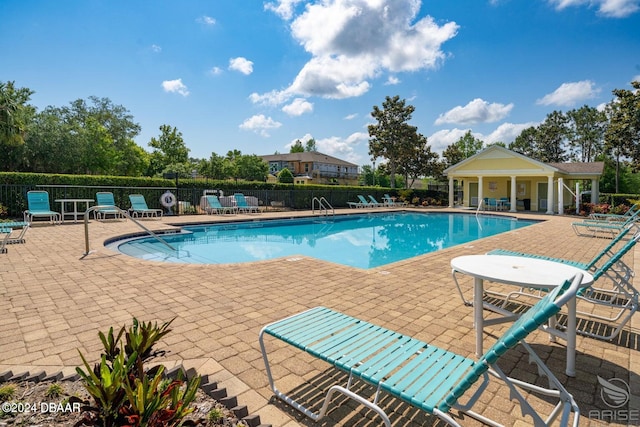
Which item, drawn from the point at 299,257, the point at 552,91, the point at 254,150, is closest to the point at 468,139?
the point at 552,91

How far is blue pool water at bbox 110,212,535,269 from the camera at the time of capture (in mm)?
9023

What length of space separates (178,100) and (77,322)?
2280 cm

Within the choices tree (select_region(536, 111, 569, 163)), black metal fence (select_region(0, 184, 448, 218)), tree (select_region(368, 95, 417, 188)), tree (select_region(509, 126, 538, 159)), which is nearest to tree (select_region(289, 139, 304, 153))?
tree (select_region(509, 126, 538, 159))

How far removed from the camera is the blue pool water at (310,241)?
9023 millimetres

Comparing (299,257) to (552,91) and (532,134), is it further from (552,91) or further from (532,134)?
(532,134)

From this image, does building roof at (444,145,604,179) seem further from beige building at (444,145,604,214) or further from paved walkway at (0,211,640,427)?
paved walkway at (0,211,640,427)

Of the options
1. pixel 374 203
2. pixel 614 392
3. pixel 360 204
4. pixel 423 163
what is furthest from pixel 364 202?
pixel 614 392

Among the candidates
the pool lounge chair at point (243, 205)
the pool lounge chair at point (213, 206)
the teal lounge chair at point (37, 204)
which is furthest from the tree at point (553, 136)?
the teal lounge chair at point (37, 204)

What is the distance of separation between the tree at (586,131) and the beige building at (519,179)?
18768mm

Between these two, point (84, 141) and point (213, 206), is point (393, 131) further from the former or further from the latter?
point (84, 141)

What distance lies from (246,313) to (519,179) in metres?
27.9


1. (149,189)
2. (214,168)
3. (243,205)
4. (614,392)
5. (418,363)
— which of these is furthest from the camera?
(214,168)

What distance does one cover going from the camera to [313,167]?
55.6 m

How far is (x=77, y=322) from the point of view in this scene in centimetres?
345
